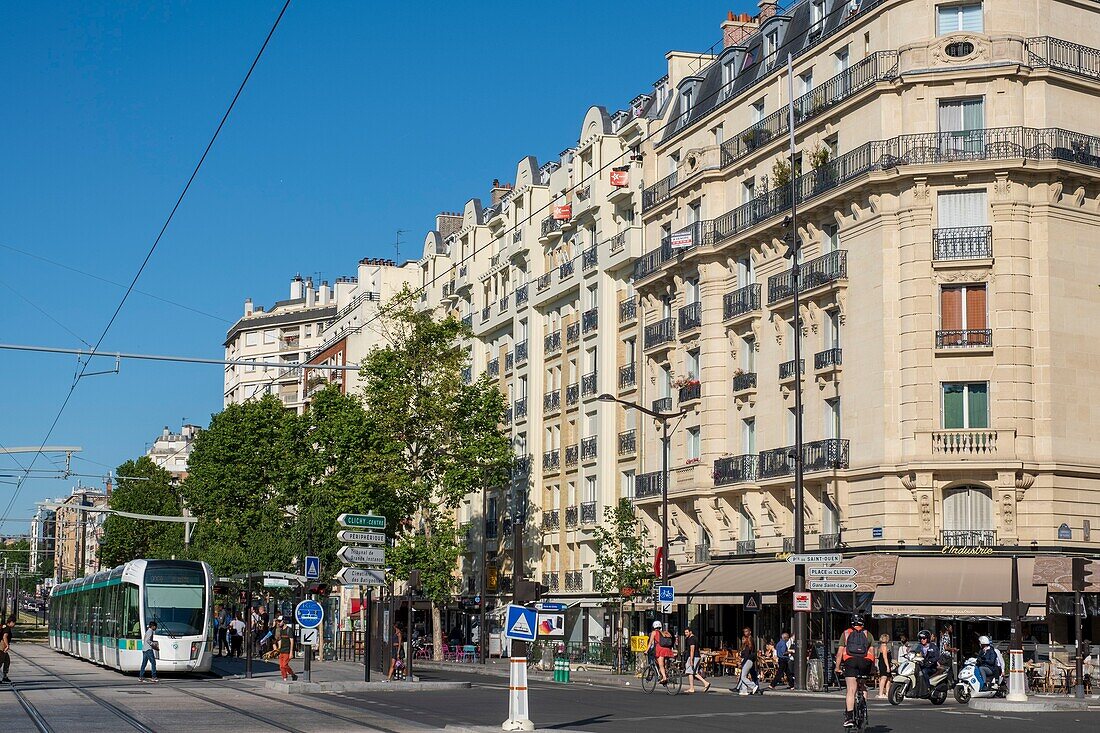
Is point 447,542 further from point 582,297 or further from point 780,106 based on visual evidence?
point 780,106

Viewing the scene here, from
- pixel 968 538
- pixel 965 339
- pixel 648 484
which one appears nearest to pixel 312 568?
pixel 968 538

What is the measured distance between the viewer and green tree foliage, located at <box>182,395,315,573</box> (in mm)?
69875

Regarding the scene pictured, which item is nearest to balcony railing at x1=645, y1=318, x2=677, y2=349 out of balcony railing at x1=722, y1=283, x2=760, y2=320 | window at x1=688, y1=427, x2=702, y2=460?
balcony railing at x1=722, y1=283, x2=760, y2=320

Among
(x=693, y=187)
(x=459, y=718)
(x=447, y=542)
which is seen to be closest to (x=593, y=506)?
(x=447, y=542)

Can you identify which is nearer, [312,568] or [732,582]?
[312,568]

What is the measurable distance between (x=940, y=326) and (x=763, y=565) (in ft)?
30.8

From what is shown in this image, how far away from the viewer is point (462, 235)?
264 ft

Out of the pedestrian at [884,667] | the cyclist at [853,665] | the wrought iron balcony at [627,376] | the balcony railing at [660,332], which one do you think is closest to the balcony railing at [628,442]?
the wrought iron balcony at [627,376]

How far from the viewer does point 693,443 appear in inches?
1967

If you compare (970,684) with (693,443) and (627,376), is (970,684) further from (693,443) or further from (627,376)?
(627,376)

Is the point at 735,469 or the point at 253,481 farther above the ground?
the point at 253,481

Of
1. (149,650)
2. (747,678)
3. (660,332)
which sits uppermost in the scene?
(660,332)

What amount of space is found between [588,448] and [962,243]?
24.3 metres

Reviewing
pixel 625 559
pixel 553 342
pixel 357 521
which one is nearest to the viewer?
pixel 357 521
